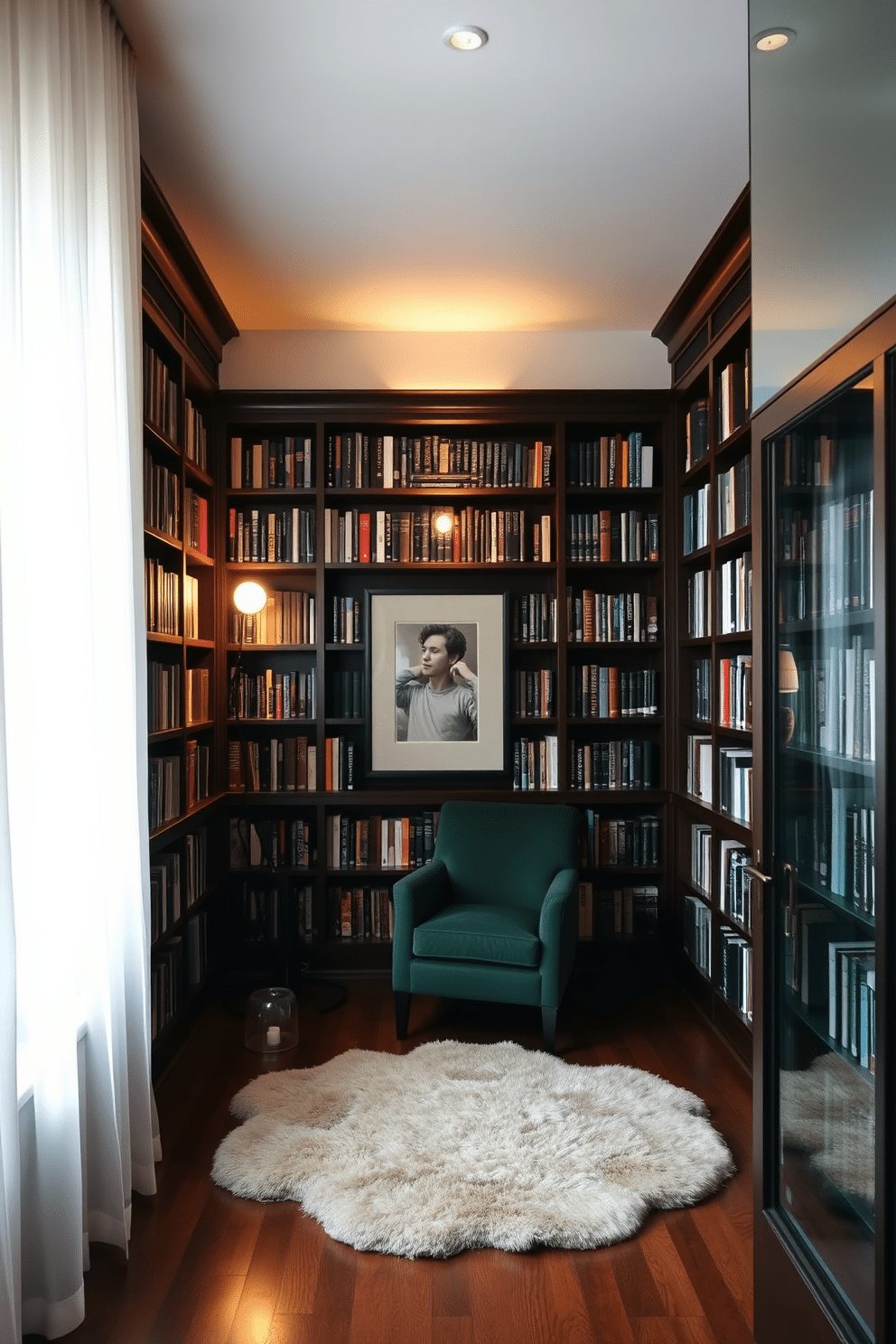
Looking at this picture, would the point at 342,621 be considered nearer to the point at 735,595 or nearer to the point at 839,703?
the point at 735,595

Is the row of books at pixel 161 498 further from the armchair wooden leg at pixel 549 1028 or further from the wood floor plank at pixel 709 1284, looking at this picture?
the wood floor plank at pixel 709 1284

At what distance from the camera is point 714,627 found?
3.97 meters

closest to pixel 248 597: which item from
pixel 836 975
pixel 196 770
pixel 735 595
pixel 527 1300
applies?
pixel 196 770

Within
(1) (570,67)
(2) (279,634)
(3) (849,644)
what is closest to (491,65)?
(1) (570,67)

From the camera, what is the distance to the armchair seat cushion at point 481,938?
144 inches

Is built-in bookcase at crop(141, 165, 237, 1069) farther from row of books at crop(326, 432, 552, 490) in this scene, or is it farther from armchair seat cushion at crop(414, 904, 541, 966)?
armchair seat cushion at crop(414, 904, 541, 966)

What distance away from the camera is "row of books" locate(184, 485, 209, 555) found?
13.2 feet

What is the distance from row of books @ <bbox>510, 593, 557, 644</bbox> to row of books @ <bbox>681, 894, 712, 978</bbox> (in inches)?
54.9

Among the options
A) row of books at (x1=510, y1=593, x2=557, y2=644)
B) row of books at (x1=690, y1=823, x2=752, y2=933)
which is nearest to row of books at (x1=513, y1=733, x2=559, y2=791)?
row of books at (x1=510, y1=593, x2=557, y2=644)

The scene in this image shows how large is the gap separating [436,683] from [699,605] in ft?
4.24

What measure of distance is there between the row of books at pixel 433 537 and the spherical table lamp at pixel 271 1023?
79.0 inches

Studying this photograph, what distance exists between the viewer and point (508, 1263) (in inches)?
92.8

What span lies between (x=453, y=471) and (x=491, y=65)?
2124 mm

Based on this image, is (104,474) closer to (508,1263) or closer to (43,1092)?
(43,1092)
